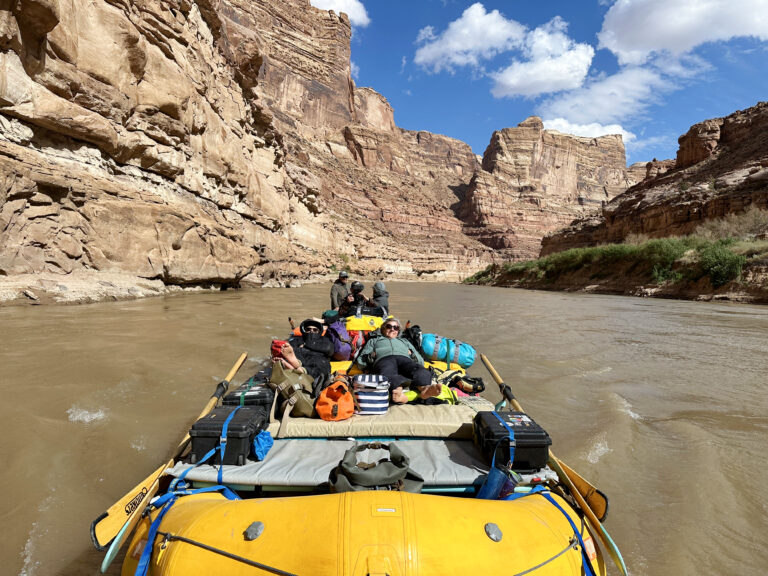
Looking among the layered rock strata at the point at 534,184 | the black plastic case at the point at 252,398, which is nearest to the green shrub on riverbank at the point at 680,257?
the black plastic case at the point at 252,398

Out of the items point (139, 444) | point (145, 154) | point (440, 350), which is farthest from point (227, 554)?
point (145, 154)

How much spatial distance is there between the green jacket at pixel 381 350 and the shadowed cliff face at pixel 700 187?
81.0ft

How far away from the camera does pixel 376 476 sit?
179cm

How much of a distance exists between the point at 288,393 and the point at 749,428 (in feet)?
14.3

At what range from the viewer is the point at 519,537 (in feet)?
4.62

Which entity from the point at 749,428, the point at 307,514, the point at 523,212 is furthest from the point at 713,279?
the point at 523,212

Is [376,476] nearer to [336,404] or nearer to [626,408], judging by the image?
[336,404]

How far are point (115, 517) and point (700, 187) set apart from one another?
103 feet

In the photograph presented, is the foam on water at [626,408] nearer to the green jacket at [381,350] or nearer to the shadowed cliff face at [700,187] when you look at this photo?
the green jacket at [381,350]

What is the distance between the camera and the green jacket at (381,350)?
351 centimetres

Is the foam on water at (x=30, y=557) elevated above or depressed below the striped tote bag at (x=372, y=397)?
below

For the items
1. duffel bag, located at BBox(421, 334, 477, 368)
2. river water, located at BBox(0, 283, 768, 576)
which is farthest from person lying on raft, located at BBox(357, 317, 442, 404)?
river water, located at BBox(0, 283, 768, 576)

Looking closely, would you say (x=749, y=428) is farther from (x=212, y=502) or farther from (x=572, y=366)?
(x=212, y=502)

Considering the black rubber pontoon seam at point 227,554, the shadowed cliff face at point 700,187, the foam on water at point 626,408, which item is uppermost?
the shadowed cliff face at point 700,187
